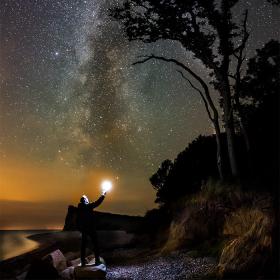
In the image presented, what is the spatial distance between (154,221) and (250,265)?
65.1 ft

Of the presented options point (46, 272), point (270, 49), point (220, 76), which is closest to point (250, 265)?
point (46, 272)

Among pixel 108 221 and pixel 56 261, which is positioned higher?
pixel 108 221

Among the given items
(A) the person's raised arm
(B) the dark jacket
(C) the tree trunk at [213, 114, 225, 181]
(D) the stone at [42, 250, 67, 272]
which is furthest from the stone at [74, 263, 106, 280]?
(C) the tree trunk at [213, 114, 225, 181]

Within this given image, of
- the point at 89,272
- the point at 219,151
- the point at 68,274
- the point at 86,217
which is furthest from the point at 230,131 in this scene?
the point at 68,274

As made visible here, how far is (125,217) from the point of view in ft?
200

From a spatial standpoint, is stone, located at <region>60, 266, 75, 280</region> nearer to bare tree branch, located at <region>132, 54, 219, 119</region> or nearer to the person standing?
the person standing

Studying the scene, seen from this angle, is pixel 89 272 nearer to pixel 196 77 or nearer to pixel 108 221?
pixel 196 77

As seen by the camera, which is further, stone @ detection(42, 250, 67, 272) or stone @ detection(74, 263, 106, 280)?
stone @ detection(42, 250, 67, 272)

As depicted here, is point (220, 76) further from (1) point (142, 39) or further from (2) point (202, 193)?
(2) point (202, 193)

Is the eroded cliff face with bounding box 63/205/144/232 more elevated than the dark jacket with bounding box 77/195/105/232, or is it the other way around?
the eroded cliff face with bounding box 63/205/144/232

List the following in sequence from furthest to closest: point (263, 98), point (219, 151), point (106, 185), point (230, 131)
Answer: point (263, 98) → point (219, 151) → point (230, 131) → point (106, 185)

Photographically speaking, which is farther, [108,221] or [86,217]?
[108,221]

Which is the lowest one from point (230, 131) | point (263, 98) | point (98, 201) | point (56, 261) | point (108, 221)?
point (56, 261)

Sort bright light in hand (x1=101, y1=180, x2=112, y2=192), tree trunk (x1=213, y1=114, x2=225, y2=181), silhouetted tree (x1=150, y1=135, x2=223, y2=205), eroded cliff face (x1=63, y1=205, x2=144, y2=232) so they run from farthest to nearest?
eroded cliff face (x1=63, y1=205, x2=144, y2=232)
silhouetted tree (x1=150, y1=135, x2=223, y2=205)
tree trunk (x1=213, y1=114, x2=225, y2=181)
bright light in hand (x1=101, y1=180, x2=112, y2=192)
